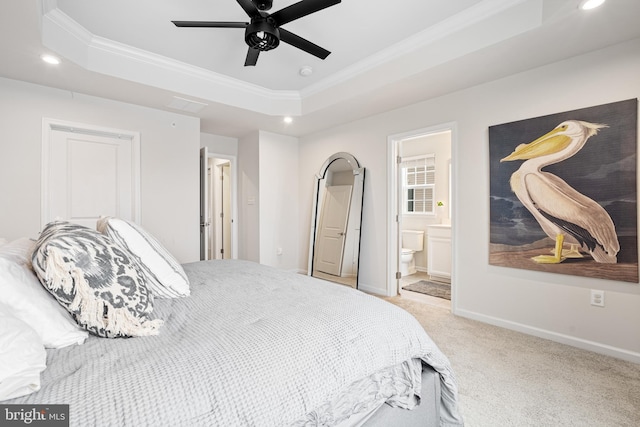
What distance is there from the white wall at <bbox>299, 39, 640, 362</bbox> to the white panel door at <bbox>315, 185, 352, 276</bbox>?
0.32 meters

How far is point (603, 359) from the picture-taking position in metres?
2.25

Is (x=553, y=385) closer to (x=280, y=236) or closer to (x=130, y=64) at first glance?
(x=280, y=236)

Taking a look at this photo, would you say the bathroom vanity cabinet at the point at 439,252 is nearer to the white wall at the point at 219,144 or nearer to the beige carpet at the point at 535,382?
the beige carpet at the point at 535,382

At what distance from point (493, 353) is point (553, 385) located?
454 mm

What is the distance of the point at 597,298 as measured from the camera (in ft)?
7.78

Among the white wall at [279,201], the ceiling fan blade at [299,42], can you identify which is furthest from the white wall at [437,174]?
the ceiling fan blade at [299,42]

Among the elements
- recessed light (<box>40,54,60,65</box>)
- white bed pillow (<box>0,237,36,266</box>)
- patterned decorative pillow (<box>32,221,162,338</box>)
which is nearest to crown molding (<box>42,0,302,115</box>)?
recessed light (<box>40,54,60,65</box>)

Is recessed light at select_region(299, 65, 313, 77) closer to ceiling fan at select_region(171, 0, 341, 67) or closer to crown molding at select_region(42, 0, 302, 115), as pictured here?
crown molding at select_region(42, 0, 302, 115)

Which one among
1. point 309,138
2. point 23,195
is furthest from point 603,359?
point 23,195

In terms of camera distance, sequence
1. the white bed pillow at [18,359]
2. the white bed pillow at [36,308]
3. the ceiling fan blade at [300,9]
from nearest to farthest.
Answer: the white bed pillow at [18,359] < the white bed pillow at [36,308] < the ceiling fan blade at [300,9]

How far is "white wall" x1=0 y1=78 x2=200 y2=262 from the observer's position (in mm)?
2908

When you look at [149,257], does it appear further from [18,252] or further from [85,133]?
[85,133]

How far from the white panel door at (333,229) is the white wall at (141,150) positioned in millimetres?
1797

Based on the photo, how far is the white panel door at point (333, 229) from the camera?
427 centimetres
